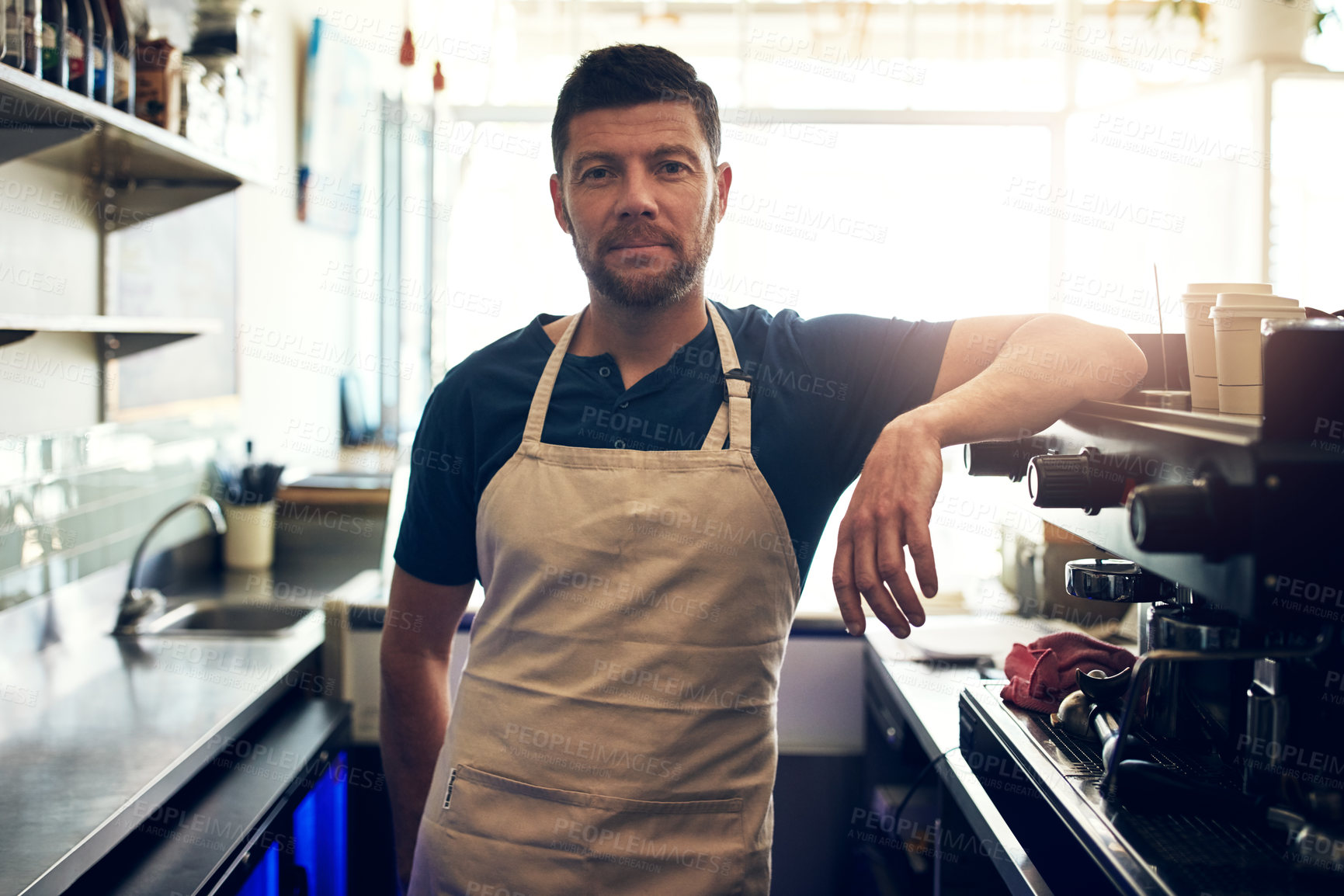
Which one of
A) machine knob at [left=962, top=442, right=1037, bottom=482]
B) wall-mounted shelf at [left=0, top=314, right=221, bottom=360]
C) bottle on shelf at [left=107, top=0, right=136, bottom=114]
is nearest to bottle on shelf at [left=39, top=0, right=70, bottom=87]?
bottle on shelf at [left=107, top=0, right=136, bottom=114]

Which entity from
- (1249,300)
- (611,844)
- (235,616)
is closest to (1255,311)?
(1249,300)

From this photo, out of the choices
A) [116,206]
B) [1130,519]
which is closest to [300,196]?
[116,206]

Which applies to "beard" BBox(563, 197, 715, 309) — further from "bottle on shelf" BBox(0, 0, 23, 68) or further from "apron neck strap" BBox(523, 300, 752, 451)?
"bottle on shelf" BBox(0, 0, 23, 68)

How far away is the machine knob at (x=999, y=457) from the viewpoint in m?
1.16

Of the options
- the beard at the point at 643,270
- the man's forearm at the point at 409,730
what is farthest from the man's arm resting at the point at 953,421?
the man's forearm at the point at 409,730

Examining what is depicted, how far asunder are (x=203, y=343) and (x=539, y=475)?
1580 mm

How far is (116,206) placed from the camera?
2033 mm

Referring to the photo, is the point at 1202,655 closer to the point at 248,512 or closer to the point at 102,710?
the point at 102,710

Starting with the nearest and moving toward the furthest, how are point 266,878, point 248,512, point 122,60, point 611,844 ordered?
point 611,844
point 266,878
point 122,60
point 248,512

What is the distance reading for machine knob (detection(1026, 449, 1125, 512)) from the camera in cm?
89

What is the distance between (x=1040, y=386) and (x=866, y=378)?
26 centimetres

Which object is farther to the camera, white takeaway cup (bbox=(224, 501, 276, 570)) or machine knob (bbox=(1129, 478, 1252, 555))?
white takeaway cup (bbox=(224, 501, 276, 570))

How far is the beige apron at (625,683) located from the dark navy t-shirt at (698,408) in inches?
1.3

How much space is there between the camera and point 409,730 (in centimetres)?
146
